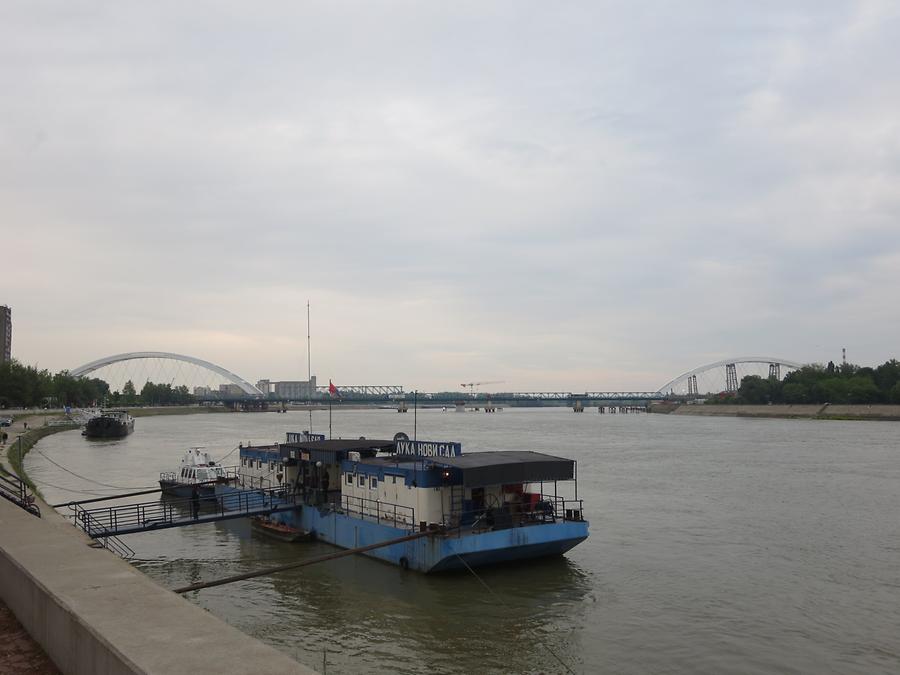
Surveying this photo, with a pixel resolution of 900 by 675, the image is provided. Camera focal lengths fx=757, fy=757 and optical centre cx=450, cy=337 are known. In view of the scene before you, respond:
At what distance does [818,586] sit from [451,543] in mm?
13964

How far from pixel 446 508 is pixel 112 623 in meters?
19.0

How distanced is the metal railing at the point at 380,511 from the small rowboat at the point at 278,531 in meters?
2.38

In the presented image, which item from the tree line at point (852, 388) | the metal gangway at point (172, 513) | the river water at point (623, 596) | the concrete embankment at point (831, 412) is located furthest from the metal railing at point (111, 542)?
the tree line at point (852, 388)

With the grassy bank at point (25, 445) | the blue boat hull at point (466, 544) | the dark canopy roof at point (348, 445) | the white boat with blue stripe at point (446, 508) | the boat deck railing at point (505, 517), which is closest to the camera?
the blue boat hull at point (466, 544)

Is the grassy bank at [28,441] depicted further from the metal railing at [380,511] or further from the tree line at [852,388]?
the tree line at [852,388]

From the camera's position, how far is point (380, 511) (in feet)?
104

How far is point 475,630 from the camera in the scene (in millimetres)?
23172

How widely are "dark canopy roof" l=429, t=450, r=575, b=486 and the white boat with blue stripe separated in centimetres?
4

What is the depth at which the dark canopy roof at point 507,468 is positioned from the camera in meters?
28.2

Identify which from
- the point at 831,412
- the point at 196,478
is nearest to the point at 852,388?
the point at 831,412

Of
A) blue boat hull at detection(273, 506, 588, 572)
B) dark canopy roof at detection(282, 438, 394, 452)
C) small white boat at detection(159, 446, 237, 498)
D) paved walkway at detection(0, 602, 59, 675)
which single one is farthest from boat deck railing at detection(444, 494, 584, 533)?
small white boat at detection(159, 446, 237, 498)

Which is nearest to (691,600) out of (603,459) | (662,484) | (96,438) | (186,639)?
(186,639)

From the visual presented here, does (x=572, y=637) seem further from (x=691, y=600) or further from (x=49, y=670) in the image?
(x=49, y=670)

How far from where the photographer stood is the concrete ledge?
9.71 m
